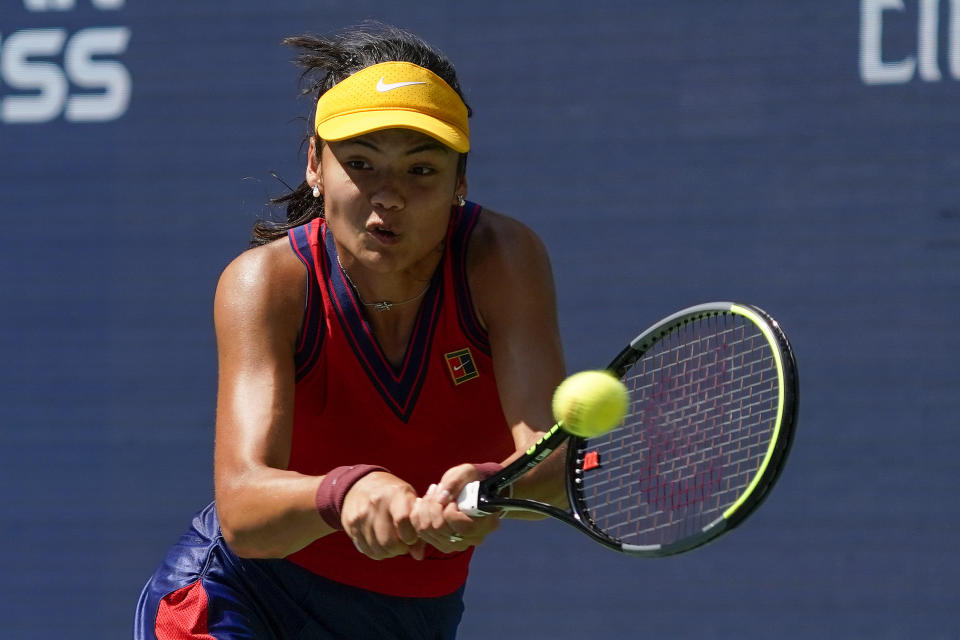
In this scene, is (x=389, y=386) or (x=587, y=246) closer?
(x=389, y=386)

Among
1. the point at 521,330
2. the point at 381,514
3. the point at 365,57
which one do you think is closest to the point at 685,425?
the point at 521,330

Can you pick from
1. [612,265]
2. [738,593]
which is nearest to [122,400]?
[612,265]

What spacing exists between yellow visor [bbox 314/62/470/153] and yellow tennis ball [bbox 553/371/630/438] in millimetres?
529

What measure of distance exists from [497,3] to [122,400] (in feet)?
6.20

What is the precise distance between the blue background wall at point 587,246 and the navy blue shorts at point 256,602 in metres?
1.96

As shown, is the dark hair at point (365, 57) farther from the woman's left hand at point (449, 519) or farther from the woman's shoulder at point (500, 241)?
the woman's left hand at point (449, 519)

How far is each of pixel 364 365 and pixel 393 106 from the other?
48cm

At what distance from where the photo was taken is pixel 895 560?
4488 millimetres

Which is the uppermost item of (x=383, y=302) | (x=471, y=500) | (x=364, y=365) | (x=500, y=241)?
(x=500, y=241)

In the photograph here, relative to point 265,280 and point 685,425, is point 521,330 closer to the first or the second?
point 265,280

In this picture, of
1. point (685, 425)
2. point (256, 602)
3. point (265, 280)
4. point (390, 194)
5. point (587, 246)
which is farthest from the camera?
point (587, 246)

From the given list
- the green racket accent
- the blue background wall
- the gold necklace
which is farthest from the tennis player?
the blue background wall

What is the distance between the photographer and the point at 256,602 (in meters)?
2.74

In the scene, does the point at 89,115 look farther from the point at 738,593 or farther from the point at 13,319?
the point at 738,593
